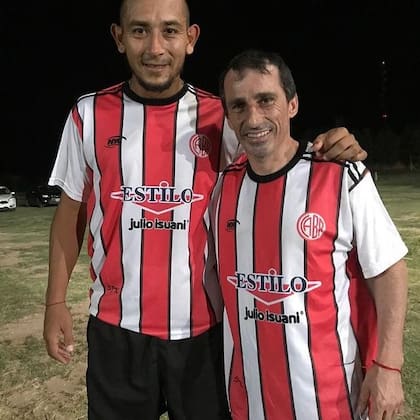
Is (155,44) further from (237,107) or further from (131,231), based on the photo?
(131,231)

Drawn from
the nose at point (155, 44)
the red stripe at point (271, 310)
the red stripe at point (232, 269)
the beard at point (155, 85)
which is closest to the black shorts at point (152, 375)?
the red stripe at point (232, 269)

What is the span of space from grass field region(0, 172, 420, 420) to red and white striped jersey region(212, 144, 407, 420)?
1.63m

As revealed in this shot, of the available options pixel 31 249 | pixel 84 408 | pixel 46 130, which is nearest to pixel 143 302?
pixel 84 408

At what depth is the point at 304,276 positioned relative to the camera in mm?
1671

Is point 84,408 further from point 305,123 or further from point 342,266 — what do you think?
point 305,123

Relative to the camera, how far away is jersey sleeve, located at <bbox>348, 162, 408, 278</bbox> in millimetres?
1625

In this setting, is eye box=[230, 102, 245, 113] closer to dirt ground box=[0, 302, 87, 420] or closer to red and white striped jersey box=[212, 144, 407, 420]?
red and white striped jersey box=[212, 144, 407, 420]

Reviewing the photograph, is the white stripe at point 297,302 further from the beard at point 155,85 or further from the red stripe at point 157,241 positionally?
the beard at point 155,85

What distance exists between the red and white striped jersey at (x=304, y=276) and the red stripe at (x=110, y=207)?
1.17 feet

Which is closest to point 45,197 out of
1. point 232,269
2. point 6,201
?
point 6,201

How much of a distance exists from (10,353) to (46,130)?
36438 mm

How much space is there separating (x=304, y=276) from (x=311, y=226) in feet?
0.48

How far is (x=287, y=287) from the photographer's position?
5.52 ft

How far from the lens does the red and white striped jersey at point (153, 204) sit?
186 cm
